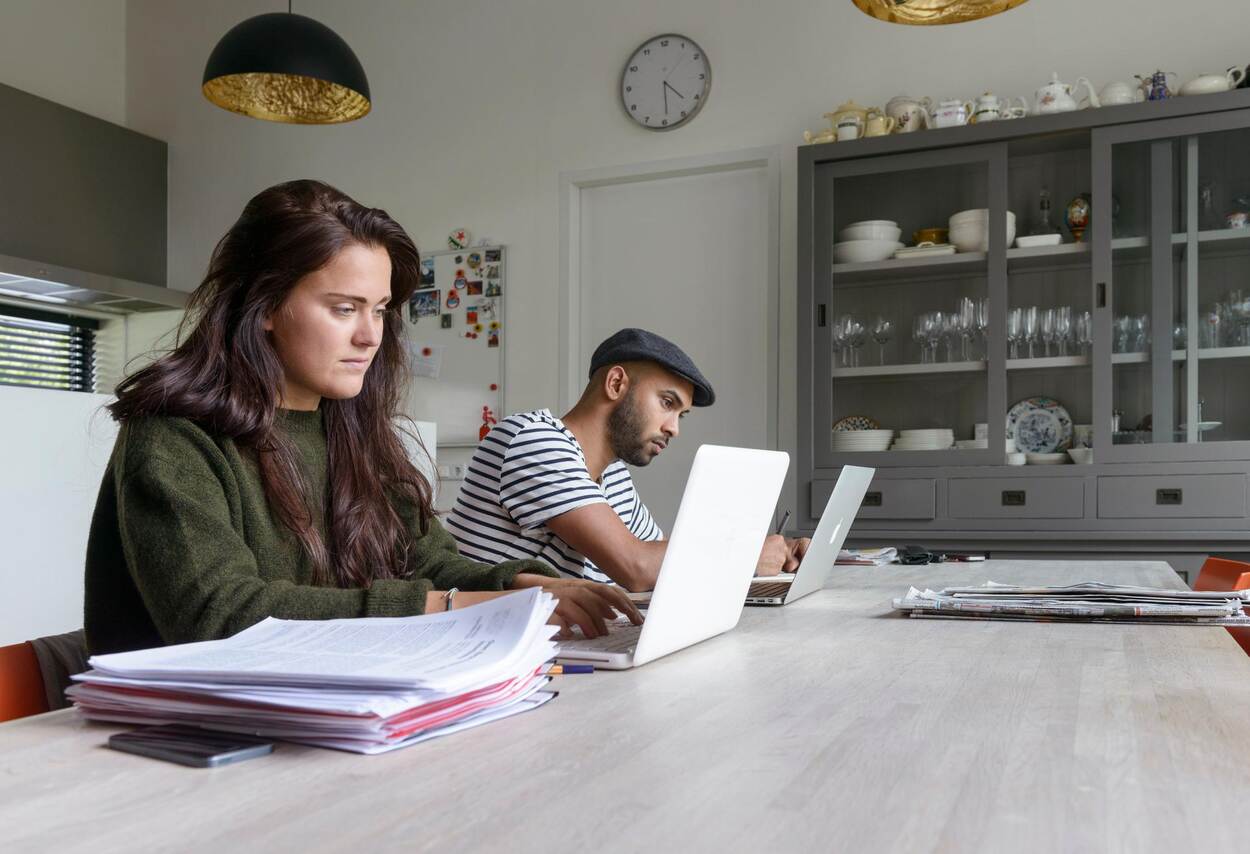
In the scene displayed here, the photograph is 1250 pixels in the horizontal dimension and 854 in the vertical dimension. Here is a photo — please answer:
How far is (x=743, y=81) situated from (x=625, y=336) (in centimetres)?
220

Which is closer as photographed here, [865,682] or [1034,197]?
[865,682]

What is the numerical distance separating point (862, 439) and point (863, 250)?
589mm

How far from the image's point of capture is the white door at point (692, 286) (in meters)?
3.90

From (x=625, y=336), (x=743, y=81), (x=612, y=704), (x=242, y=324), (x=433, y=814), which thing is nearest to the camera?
(x=433, y=814)

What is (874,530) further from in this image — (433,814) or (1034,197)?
(433,814)

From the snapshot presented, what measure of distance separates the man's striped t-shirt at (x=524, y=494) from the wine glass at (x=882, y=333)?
Result: 5.78 feet

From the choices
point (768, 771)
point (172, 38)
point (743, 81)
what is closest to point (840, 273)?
point (743, 81)

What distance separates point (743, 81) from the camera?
3.92m

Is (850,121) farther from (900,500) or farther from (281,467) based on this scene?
(281,467)

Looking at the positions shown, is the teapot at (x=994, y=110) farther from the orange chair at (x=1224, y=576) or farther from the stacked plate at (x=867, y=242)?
the orange chair at (x=1224, y=576)

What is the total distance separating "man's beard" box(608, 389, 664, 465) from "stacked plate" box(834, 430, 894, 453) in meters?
1.47

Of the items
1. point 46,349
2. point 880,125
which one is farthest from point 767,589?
point 46,349

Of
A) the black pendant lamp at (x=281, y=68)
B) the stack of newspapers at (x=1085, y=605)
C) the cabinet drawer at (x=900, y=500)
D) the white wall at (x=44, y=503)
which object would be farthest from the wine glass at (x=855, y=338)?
the white wall at (x=44, y=503)

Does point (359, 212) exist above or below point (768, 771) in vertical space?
above
